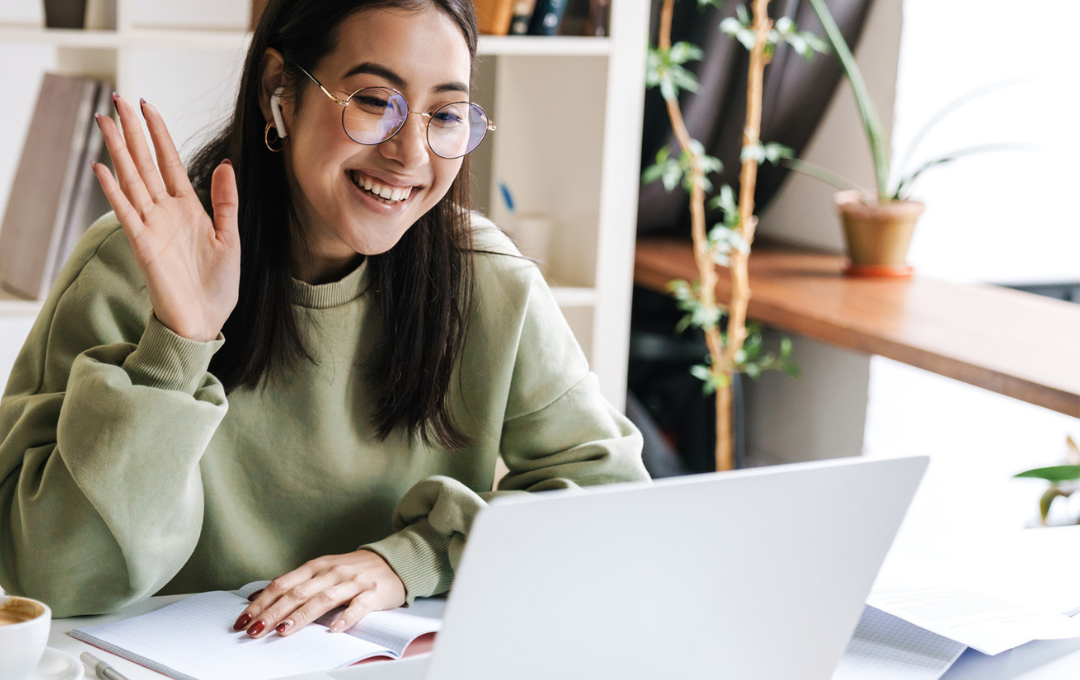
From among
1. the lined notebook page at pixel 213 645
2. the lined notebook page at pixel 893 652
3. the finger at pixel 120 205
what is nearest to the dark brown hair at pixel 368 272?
the finger at pixel 120 205

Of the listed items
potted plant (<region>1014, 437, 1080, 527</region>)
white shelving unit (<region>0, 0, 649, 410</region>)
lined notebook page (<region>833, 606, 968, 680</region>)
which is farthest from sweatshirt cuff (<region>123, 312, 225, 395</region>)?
potted plant (<region>1014, 437, 1080, 527</region>)

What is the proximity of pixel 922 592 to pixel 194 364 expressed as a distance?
2.41 ft

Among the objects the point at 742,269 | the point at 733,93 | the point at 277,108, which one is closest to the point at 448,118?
the point at 277,108

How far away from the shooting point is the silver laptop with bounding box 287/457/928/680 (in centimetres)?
62

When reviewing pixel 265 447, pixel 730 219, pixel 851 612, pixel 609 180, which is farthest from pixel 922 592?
Result: pixel 730 219

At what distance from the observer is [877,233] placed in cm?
247

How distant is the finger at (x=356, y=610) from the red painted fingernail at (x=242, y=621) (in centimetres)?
7

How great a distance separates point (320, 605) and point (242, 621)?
0.07m

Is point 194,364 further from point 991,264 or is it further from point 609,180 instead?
point 991,264

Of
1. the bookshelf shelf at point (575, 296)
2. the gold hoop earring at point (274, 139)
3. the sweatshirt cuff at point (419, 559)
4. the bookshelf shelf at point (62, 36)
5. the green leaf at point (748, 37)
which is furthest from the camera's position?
the green leaf at point (748, 37)

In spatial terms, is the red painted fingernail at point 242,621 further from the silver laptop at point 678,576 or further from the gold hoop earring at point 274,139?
the gold hoop earring at point 274,139

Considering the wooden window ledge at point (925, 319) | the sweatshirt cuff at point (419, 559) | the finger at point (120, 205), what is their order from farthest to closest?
→ the wooden window ledge at point (925, 319)
the sweatshirt cuff at point (419, 559)
the finger at point (120, 205)

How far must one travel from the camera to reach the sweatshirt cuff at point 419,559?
1.07m

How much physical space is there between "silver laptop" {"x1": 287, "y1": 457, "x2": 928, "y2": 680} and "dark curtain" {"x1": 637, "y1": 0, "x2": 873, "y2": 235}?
2154 mm
